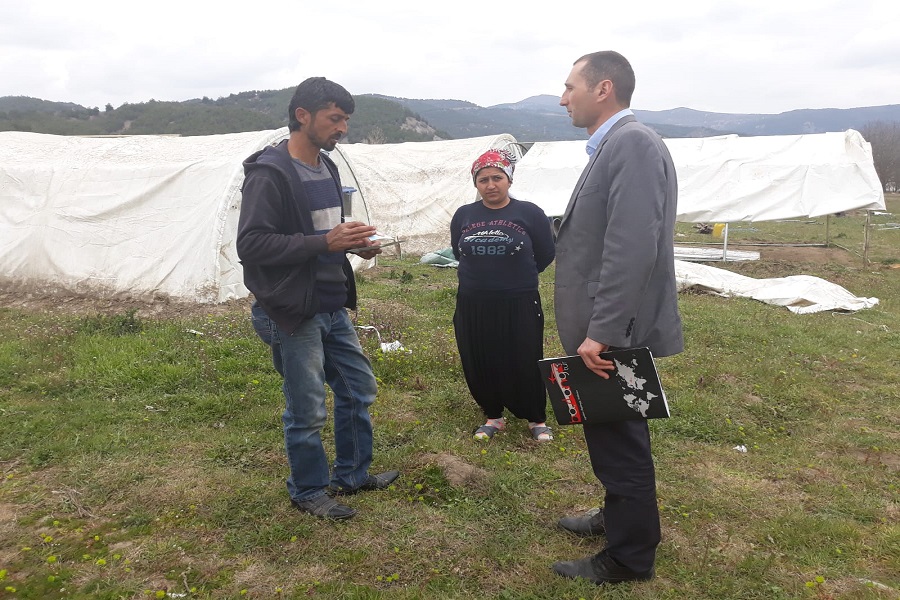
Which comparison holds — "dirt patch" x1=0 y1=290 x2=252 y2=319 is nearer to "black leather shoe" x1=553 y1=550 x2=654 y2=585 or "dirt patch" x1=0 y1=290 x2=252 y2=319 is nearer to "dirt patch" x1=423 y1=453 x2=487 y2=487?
"dirt patch" x1=423 y1=453 x2=487 y2=487

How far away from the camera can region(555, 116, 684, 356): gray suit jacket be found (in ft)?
7.68

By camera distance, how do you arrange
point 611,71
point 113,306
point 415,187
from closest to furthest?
point 611,71
point 113,306
point 415,187

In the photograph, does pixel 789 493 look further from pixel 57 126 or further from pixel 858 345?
pixel 57 126

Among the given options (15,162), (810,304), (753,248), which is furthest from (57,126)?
(810,304)

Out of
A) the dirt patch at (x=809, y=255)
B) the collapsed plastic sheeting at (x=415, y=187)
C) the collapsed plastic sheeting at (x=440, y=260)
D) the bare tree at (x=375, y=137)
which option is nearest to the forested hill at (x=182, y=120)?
the bare tree at (x=375, y=137)

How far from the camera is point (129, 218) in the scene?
9.39 meters

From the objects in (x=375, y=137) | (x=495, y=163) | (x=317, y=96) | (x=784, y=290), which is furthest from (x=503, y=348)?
(x=375, y=137)

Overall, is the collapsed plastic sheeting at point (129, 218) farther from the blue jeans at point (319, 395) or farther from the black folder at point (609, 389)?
the black folder at point (609, 389)

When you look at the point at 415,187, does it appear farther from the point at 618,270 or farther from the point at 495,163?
the point at 618,270

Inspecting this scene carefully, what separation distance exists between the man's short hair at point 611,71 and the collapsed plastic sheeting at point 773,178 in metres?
11.3

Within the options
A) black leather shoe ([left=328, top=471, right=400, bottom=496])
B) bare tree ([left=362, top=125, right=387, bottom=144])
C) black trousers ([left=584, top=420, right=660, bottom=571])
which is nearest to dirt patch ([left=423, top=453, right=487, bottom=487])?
black leather shoe ([left=328, top=471, right=400, bottom=496])

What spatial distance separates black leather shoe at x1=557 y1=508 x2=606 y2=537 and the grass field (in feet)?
0.20

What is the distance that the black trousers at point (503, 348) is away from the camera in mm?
4230

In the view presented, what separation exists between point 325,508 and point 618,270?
1.99 m
